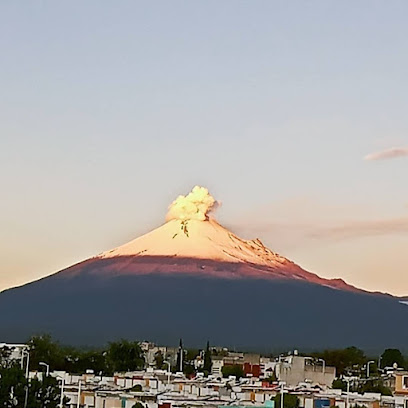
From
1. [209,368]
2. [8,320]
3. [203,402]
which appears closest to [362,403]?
[203,402]

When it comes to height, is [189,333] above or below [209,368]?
above

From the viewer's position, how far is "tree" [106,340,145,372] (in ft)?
236

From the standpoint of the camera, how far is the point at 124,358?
7294 centimetres

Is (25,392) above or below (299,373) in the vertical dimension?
below

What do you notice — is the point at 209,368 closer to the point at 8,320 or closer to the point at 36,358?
the point at 36,358

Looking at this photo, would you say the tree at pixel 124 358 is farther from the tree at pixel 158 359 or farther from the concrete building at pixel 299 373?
the tree at pixel 158 359

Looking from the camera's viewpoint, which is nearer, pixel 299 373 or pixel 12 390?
pixel 12 390

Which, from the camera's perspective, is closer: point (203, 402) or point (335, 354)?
point (203, 402)

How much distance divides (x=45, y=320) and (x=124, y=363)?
390 ft

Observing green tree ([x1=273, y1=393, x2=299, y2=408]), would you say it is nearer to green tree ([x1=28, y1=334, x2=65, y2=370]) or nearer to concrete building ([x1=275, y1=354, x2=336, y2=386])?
concrete building ([x1=275, y1=354, x2=336, y2=386])

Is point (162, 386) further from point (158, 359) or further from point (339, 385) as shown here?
Result: point (158, 359)

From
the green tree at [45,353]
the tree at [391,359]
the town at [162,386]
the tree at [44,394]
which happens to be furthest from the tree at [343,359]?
the tree at [44,394]

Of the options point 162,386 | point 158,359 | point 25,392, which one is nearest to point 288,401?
point 162,386

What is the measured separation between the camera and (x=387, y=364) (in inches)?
3644
